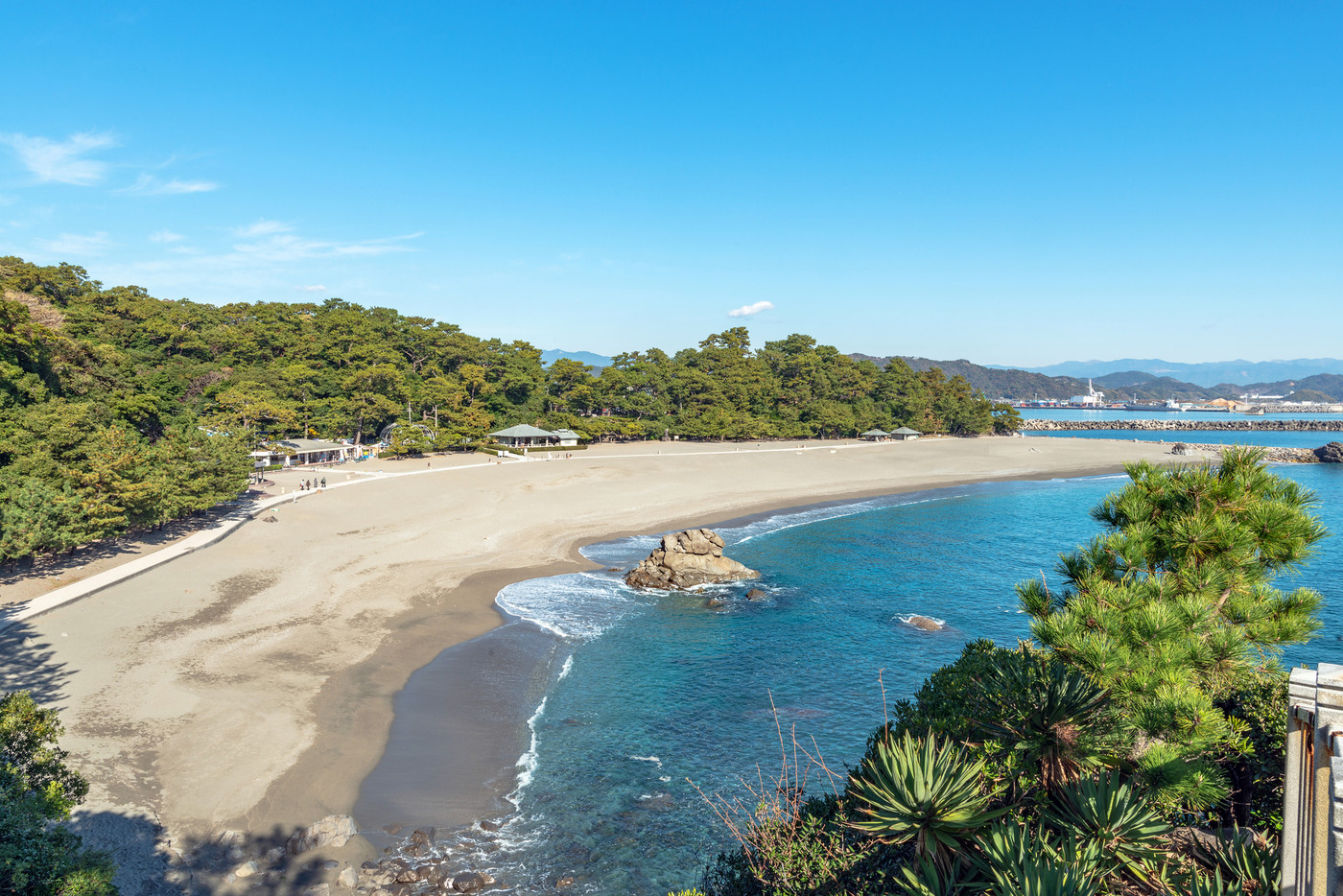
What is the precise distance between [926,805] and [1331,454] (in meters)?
96.9

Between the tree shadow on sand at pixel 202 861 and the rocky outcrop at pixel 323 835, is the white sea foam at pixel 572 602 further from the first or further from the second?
the tree shadow on sand at pixel 202 861

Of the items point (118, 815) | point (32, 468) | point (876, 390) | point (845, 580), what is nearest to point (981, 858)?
point (118, 815)

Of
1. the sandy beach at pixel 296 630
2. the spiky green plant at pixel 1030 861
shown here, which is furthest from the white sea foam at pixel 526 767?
the spiky green plant at pixel 1030 861

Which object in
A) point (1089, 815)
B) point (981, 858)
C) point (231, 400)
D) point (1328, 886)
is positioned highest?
point (231, 400)

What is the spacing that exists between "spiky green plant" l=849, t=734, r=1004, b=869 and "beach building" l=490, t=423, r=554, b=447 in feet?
176

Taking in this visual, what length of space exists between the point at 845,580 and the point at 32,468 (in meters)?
Result: 27.8

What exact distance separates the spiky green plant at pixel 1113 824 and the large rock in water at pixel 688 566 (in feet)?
67.3

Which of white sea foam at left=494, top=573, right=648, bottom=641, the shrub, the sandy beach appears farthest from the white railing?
white sea foam at left=494, top=573, right=648, bottom=641

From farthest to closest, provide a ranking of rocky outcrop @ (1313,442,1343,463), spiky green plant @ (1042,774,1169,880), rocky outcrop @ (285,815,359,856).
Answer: rocky outcrop @ (1313,442,1343,463) → rocky outcrop @ (285,815,359,856) → spiky green plant @ (1042,774,1169,880)

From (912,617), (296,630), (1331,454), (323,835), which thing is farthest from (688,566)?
(1331,454)

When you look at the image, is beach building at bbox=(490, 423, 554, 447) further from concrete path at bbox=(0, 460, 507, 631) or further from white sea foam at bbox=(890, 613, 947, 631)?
white sea foam at bbox=(890, 613, 947, 631)

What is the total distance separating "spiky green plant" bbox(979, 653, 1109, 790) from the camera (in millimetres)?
5629

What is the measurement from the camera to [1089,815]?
5.23 m

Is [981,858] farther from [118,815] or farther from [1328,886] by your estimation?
[118,815]
